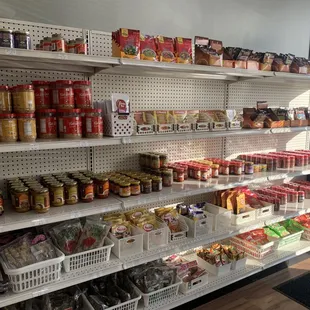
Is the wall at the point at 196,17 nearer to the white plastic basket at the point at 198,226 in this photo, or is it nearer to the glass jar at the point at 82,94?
the glass jar at the point at 82,94

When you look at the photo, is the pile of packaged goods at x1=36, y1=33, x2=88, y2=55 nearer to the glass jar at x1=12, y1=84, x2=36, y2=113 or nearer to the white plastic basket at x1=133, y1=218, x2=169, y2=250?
the glass jar at x1=12, y1=84, x2=36, y2=113

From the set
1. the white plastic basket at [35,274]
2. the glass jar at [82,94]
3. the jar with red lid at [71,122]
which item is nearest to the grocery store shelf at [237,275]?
the white plastic basket at [35,274]

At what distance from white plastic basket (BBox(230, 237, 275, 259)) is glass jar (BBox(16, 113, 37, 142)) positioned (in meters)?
2.37

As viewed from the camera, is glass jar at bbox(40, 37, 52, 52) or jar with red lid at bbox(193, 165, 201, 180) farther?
jar with red lid at bbox(193, 165, 201, 180)

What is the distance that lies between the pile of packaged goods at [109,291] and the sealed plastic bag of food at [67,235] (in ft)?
1.41

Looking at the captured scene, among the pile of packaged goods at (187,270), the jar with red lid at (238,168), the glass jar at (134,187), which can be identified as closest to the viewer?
the glass jar at (134,187)

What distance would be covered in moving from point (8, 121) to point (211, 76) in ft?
6.03

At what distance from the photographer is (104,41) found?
2.40m

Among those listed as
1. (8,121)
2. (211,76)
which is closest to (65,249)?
(8,121)

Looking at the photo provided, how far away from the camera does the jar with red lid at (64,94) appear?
1896 millimetres

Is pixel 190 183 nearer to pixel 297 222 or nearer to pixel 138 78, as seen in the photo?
pixel 138 78

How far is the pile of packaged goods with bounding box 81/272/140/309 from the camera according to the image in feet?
7.13

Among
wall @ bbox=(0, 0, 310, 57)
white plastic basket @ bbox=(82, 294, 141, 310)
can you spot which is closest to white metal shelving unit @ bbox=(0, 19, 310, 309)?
white plastic basket @ bbox=(82, 294, 141, 310)

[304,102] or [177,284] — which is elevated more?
[304,102]
